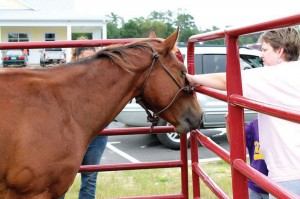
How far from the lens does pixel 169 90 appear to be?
3.12 m

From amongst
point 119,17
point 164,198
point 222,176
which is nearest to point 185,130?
point 164,198

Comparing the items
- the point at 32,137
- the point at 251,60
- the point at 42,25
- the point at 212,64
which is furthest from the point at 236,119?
the point at 42,25

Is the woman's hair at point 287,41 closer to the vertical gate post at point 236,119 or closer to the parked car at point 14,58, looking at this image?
the vertical gate post at point 236,119

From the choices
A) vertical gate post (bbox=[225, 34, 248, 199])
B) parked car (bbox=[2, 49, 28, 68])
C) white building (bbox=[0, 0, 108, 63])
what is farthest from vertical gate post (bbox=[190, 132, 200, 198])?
white building (bbox=[0, 0, 108, 63])

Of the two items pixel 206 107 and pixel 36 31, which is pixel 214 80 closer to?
pixel 206 107

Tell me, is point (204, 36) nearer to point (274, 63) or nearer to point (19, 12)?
point (274, 63)

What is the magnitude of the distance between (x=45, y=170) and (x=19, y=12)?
3326 cm

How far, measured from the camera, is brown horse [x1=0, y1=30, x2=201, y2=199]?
2.68m

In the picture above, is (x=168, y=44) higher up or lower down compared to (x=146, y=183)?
higher up

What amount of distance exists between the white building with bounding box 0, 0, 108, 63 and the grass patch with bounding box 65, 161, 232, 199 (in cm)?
2638

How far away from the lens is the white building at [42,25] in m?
32.2

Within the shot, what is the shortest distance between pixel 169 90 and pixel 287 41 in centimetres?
88

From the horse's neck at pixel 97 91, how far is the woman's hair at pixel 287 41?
3.11 feet

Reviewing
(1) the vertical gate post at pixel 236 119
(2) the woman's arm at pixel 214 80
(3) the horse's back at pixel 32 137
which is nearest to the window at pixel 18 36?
(3) the horse's back at pixel 32 137
